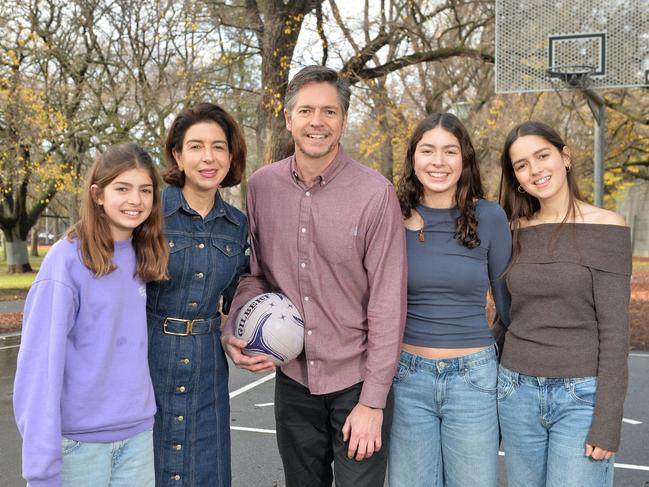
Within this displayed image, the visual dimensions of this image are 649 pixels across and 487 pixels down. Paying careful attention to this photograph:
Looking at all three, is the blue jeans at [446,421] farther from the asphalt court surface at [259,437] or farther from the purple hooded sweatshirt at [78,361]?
the asphalt court surface at [259,437]

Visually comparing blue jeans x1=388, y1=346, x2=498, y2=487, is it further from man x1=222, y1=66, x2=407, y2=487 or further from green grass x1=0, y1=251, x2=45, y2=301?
green grass x1=0, y1=251, x2=45, y2=301

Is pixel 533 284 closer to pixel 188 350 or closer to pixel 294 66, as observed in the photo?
pixel 188 350

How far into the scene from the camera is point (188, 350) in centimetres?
306

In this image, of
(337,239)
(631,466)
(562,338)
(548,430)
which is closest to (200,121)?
(337,239)

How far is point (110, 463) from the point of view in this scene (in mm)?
2703

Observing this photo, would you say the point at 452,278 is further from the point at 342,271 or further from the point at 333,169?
the point at 333,169

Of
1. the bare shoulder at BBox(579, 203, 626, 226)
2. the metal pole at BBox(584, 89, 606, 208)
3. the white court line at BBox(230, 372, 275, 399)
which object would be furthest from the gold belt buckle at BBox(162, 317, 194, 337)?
the metal pole at BBox(584, 89, 606, 208)

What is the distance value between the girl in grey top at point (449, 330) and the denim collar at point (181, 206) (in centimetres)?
90

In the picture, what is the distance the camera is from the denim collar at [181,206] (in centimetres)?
311

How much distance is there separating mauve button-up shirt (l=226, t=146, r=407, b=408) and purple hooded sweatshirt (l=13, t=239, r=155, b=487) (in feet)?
2.38

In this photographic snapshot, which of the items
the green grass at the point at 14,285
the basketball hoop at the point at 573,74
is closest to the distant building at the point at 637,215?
the basketball hoop at the point at 573,74

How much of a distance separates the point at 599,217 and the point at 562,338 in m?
0.59

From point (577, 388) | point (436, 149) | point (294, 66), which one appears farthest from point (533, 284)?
point (294, 66)

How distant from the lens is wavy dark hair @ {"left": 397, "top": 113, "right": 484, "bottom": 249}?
10.2 feet
